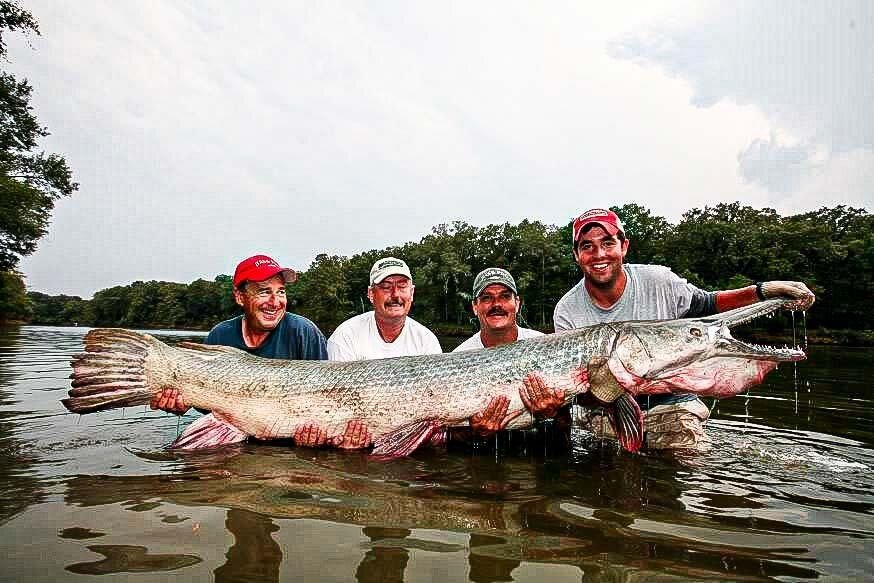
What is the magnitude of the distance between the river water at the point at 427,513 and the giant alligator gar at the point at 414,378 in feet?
1.09

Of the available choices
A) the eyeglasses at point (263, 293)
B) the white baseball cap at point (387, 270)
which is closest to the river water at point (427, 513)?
the eyeglasses at point (263, 293)

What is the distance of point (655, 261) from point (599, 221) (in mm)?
54950

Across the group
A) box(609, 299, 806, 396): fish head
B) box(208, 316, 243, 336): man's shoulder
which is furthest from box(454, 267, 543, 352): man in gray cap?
box(208, 316, 243, 336): man's shoulder

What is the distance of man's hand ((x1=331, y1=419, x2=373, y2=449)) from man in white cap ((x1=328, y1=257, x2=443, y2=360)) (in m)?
Answer: 1.45

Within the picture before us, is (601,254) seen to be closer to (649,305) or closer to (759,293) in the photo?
(649,305)

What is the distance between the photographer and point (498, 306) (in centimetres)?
545

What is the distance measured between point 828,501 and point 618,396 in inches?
58.9

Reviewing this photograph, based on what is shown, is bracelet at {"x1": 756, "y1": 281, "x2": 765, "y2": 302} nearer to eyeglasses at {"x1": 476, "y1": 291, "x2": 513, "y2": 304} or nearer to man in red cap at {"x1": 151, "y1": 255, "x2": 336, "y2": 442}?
eyeglasses at {"x1": 476, "y1": 291, "x2": 513, "y2": 304}

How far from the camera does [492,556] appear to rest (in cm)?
239

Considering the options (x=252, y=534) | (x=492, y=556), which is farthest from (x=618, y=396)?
A: (x=252, y=534)

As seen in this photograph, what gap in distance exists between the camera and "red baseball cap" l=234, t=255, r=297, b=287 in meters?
5.48

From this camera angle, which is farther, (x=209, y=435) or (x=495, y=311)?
(x=495, y=311)

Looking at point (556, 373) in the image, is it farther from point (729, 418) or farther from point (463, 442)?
point (729, 418)

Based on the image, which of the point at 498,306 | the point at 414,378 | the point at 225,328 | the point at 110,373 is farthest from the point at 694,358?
the point at 110,373
